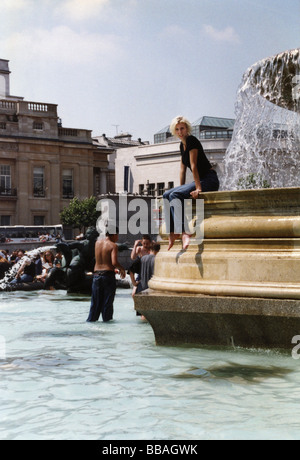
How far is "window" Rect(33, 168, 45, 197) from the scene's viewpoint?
2397 inches

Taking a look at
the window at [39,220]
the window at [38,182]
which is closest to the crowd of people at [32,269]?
the window at [39,220]

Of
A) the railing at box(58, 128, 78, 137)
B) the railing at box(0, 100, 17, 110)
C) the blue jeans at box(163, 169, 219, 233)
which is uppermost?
the railing at box(0, 100, 17, 110)

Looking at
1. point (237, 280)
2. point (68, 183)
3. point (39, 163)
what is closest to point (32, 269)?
point (237, 280)

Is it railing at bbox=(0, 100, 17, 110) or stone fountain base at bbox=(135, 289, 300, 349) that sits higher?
railing at bbox=(0, 100, 17, 110)

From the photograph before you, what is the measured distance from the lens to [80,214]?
5797 cm

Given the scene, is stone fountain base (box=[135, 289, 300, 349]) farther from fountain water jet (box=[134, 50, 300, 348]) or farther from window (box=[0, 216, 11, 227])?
window (box=[0, 216, 11, 227])

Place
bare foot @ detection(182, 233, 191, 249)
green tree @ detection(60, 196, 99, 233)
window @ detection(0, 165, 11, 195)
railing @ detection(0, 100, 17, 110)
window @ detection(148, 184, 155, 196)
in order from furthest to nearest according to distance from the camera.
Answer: window @ detection(148, 184, 155, 196) → railing @ detection(0, 100, 17, 110) → window @ detection(0, 165, 11, 195) → green tree @ detection(60, 196, 99, 233) → bare foot @ detection(182, 233, 191, 249)

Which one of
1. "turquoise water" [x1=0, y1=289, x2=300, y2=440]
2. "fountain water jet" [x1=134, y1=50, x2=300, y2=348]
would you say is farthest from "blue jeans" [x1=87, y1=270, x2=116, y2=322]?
"fountain water jet" [x1=134, y1=50, x2=300, y2=348]

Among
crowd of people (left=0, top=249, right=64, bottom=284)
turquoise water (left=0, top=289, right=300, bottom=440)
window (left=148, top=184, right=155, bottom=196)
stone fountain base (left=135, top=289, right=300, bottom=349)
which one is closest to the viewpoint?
turquoise water (left=0, top=289, right=300, bottom=440)

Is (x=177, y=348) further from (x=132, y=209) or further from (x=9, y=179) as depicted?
(x=9, y=179)

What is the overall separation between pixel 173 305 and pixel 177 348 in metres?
0.43

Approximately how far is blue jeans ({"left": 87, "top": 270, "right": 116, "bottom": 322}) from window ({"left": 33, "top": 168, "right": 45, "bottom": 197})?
52.0 m

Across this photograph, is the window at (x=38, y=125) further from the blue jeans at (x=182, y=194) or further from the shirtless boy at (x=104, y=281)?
the blue jeans at (x=182, y=194)

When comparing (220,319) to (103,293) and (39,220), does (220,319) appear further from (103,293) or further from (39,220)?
(39,220)
